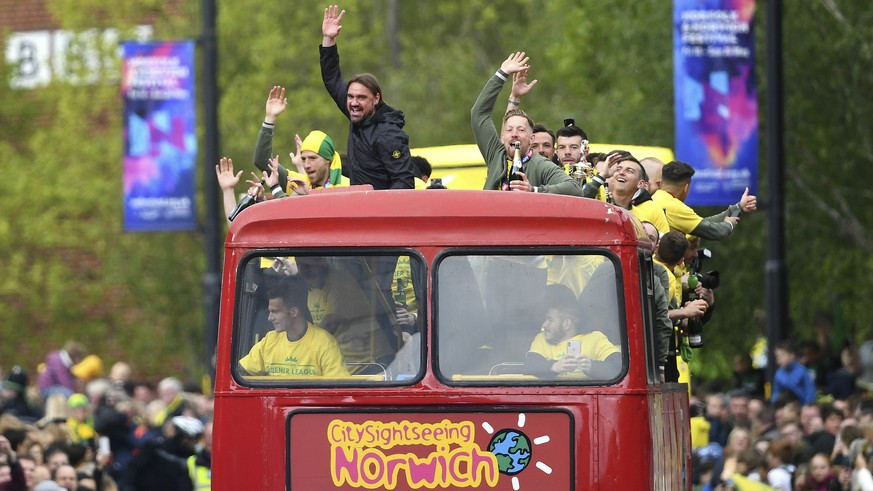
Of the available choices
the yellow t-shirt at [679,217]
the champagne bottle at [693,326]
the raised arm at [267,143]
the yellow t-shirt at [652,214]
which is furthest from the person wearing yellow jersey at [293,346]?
the yellow t-shirt at [679,217]

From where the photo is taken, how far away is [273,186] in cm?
1197

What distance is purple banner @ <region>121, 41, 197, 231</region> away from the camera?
26.0m

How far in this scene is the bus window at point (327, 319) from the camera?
1063 centimetres

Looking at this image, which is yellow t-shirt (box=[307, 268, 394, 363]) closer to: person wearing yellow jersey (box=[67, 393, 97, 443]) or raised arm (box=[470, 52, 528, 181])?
raised arm (box=[470, 52, 528, 181])

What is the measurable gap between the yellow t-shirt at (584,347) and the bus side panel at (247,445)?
136cm

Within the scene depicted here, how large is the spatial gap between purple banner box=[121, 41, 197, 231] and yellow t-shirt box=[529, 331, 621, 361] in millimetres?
15884

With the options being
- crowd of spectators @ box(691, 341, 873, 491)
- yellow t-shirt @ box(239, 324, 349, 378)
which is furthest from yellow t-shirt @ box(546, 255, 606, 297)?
crowd of spectators @ box(691, 341, 873, 491)

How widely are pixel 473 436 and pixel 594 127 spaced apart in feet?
65.9

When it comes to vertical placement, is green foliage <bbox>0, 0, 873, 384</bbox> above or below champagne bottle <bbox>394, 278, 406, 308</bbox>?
above

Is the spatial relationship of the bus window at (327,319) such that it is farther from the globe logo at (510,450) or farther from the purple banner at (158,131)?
the purple banner at (158,131)

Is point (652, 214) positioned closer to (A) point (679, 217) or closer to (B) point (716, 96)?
(A) point (679, 217)

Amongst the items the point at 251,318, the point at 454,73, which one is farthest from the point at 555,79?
the point at 251,318

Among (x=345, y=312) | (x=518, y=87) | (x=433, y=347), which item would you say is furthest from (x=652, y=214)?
(x=345, y=312)

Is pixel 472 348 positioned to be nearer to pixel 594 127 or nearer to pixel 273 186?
pixel 273 186
